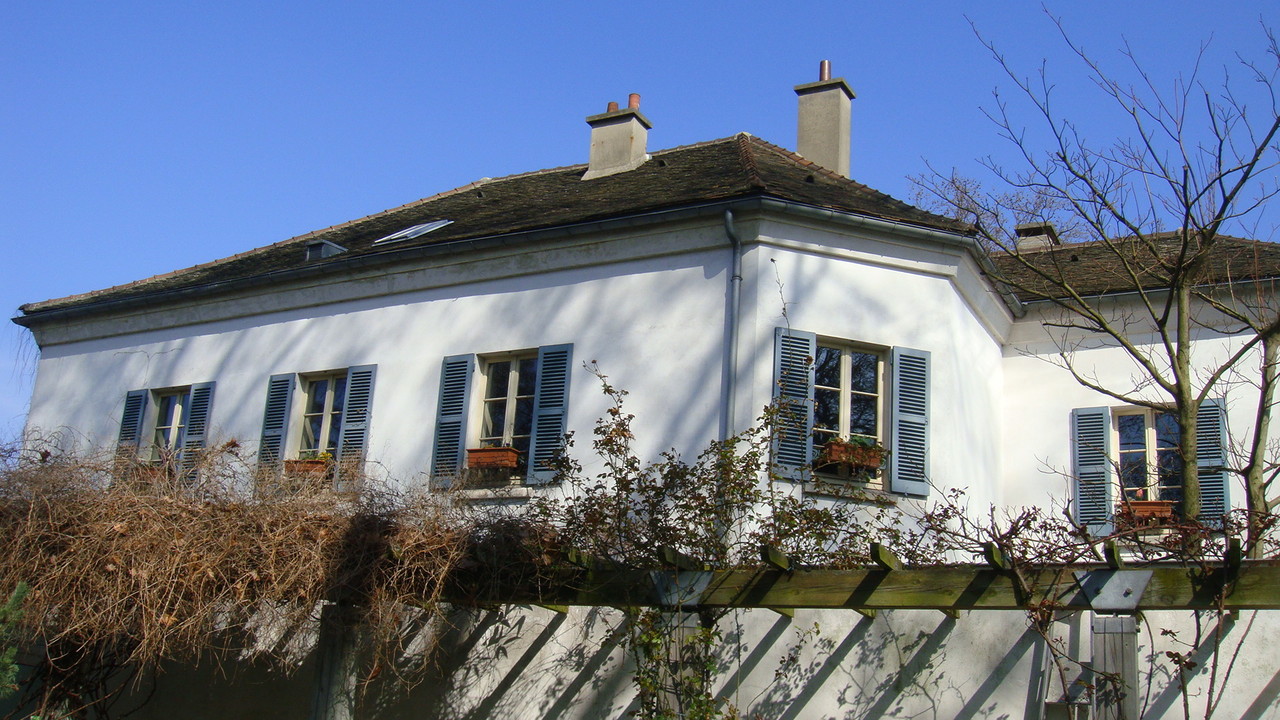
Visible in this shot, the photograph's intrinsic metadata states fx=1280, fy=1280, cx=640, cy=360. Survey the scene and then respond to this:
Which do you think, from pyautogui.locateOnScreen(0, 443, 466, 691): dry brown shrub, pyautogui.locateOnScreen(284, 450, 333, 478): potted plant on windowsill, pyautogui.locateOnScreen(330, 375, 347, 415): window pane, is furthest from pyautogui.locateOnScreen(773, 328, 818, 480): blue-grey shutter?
pyautogui.locateOnScreen(330, 375, 347, 415): window pane

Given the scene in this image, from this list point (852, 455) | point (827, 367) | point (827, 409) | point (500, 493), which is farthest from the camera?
point (500, 493)

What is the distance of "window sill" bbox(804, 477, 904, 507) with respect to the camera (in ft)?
34.3

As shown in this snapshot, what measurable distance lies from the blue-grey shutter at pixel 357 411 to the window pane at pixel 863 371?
4.82m

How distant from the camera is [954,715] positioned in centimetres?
932

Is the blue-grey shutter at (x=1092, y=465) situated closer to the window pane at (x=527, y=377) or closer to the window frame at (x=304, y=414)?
the window pane at (x=527, y=377)

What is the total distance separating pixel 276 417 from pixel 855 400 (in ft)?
19.8

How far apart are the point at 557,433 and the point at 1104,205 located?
5275 mm

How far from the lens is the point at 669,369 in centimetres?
1145

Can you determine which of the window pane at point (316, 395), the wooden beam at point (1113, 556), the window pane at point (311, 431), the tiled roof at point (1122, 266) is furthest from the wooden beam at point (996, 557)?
the window pane at point (316, 395)

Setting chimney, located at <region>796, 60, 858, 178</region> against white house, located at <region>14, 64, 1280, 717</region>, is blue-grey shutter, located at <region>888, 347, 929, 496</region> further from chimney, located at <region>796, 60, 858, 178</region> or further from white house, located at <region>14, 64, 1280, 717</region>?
chimney, located at <region>796, 60, 858, 178</region>

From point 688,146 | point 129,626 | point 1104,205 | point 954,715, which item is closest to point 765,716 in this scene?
point 954,715

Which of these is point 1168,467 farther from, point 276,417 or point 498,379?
point 276,417

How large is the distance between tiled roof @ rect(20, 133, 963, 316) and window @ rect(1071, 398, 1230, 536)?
9.01ft

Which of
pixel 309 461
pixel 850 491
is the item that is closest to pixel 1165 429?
pixel 850 491
